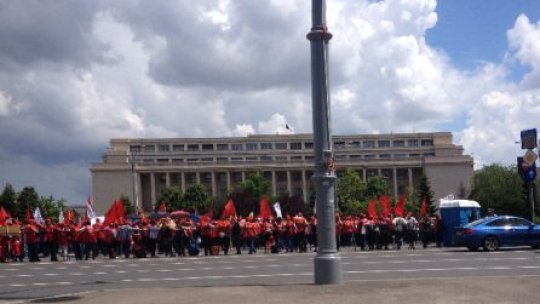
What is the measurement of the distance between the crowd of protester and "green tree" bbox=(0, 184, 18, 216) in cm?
6935

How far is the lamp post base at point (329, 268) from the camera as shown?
14.3 meters

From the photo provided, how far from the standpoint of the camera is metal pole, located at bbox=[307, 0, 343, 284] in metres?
14.4

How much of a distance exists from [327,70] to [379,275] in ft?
19.1

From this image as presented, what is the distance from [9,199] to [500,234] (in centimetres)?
8477

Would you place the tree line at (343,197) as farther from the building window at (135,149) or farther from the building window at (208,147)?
the building window at (208,147)

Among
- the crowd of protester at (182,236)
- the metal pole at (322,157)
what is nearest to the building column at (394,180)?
the crowd of protester at (182,236)

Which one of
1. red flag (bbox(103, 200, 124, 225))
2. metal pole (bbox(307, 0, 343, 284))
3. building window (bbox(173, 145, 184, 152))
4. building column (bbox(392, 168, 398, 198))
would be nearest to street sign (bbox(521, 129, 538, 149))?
red flag (bbox(103, 200, 124, 225))

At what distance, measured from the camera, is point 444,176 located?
504ft

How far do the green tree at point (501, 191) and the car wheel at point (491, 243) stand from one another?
204 feet

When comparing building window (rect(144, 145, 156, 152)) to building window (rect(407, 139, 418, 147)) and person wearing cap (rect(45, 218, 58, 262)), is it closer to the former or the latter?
building window (rect(407, 139, 418, 147))

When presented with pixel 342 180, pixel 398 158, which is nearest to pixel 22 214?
pixel 342 180

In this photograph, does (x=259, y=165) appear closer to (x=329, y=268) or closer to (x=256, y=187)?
(x=256, y=187)

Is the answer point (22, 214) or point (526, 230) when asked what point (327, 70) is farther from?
point (22, 214)

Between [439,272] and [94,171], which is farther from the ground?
[94,171]
